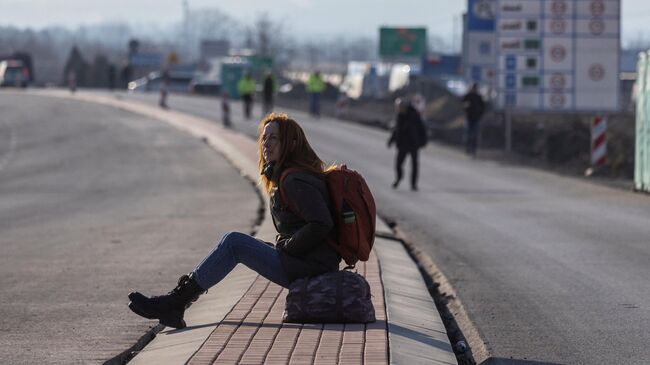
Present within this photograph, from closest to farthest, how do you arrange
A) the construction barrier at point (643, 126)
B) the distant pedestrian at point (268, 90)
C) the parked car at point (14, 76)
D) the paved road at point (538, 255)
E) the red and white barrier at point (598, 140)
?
the paved road at point (538, 255), the construction barrier at point (643, 126), the red and white barrier at point (598, 140), the distant pedestrian at point (268, 90), the parked car at point (14, 76)

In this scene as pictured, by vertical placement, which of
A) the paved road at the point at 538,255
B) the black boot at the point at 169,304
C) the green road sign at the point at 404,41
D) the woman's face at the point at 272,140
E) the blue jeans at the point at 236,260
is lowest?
the paved road at the point at 538,255

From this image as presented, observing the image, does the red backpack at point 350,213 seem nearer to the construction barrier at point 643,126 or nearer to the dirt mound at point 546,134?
the construction barrier at point 643,126

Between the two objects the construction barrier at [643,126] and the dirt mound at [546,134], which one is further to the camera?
the dirt mound at [546,134]

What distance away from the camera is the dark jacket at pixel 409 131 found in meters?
22.4

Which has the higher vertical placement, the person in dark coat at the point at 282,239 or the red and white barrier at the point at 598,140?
the person in dark coat at the point at 282,239

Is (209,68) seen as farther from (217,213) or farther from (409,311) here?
(409,311)

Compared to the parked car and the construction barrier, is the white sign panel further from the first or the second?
the parked car

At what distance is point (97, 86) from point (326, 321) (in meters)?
106

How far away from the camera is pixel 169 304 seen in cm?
832

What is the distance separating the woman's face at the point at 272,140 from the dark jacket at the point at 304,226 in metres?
0.22

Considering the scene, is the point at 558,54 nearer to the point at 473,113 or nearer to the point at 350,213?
the point at 473,113

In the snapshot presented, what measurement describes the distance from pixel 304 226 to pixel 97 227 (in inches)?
359

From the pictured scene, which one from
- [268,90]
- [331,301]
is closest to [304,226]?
[331,301]

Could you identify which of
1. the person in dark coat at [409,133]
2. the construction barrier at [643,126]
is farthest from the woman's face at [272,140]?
the construction barrier at [643,126]
